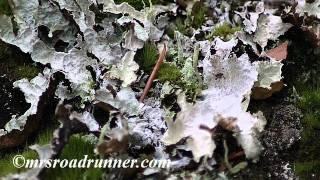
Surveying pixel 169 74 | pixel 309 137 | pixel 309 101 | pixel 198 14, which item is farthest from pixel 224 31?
pixel 309 137

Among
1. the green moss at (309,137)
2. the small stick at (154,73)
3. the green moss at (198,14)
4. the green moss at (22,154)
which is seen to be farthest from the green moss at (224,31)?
the green moss at (22,154)

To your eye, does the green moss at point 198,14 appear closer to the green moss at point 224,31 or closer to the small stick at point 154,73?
the green moss at point 224,31

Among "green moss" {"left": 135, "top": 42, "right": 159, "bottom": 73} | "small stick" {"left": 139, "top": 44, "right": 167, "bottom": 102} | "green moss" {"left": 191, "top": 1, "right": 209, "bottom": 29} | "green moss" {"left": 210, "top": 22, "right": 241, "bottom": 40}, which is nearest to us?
"small stick" {"left": 139, "top": 44, "right": 167, "bottom": 102}

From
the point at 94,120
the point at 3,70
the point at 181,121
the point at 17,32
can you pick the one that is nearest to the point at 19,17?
the point at 17,32

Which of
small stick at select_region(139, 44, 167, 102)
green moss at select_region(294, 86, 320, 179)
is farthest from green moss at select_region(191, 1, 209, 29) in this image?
green moss at select_region(294, 86, 320, 179)

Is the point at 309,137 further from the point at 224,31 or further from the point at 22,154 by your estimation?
the point at 22,154

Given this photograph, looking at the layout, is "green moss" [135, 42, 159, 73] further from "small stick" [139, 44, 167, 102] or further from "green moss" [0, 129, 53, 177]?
"green moss" [0, 129, 53, 177]
